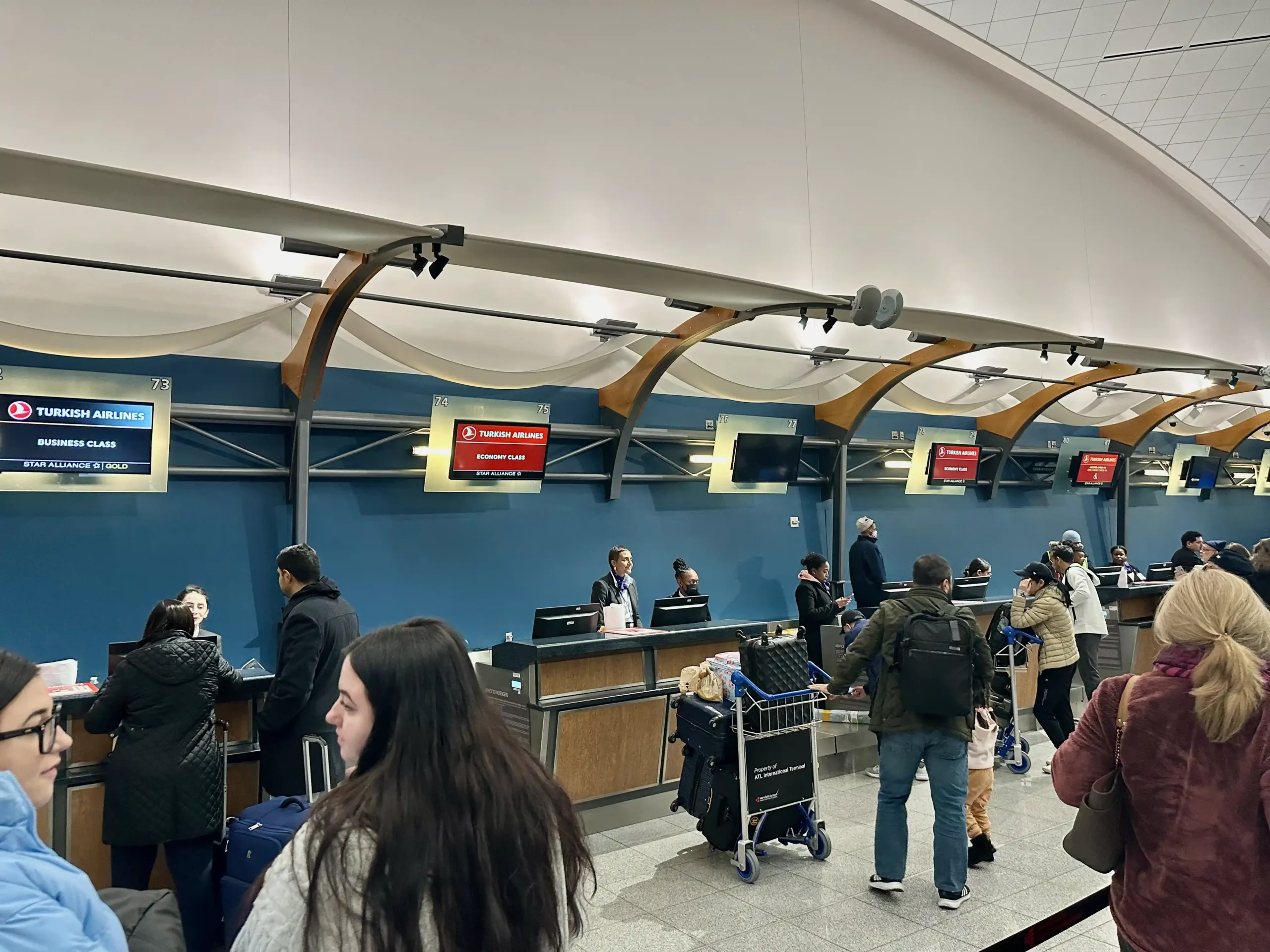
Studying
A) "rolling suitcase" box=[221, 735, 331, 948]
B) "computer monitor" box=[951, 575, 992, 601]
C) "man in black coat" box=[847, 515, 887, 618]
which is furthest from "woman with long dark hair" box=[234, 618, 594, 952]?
"man in black coat" box=[847, 515, 887, 618]

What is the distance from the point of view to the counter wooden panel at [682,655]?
5867mm

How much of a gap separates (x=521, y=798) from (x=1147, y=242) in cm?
1635

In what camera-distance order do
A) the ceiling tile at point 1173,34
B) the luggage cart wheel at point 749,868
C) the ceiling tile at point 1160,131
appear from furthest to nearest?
the ceiling tile at point 1160,131, the ceiling tile at point 1173,34, the luggage cart wheel at point 749,868

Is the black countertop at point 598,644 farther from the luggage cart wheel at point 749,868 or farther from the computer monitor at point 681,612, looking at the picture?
the luggage cart wheel at point 749,868

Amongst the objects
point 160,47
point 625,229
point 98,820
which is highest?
point 160,47

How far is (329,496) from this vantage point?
7270 mm

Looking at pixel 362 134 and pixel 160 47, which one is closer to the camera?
pixel 160 47

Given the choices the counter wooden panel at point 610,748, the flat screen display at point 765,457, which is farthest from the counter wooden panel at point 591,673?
the flat screen display at point 765,457

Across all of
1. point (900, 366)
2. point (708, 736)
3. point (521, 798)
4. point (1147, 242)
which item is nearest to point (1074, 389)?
point (900, 366)

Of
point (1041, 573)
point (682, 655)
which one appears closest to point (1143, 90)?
point (1041, 573)

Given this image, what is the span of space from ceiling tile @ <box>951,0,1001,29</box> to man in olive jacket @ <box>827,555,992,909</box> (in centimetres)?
940

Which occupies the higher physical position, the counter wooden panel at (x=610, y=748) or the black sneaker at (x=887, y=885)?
the counter wooden panel at (x=610, y=748)

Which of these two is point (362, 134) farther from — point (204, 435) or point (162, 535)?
point (162, 535)

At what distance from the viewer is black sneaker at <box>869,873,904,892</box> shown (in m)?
4.29
